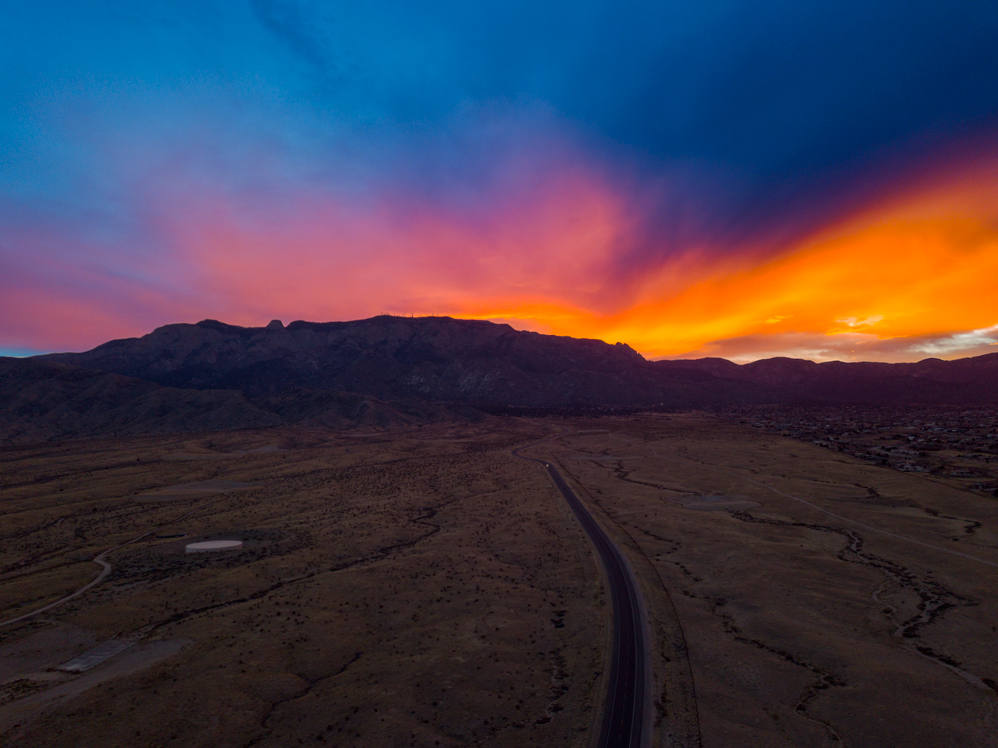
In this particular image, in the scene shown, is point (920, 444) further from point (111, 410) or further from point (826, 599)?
point (111, 410)

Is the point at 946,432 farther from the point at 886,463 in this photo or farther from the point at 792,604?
the point at 792,604

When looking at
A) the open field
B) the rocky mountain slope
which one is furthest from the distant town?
the rocky mountain slope

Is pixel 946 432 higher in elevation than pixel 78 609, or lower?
higher

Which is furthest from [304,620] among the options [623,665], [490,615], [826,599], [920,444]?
[920,444]

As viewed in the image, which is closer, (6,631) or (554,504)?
(6,631)

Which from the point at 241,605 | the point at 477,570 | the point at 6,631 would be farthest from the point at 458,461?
the point at 6,631

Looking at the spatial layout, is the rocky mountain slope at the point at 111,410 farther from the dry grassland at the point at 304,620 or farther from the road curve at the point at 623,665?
the road curve at the point at 623,665
